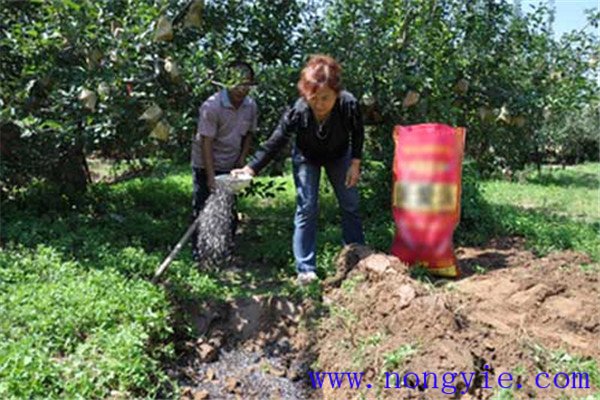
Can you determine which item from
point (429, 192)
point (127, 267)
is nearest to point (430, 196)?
point (429, 192)

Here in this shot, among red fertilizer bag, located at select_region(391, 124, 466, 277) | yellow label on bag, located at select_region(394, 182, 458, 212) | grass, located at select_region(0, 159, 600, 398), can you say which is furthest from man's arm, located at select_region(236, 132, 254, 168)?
yellow label on bag, located at select_region(394, 182, 458, 212)

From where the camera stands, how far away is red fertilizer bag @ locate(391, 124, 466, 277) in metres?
3.93

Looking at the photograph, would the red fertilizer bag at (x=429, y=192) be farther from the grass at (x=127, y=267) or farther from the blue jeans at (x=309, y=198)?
the blue jeans at (x=309, y=198)

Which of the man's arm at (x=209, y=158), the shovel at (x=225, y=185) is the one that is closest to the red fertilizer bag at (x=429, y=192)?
the shovel at (x=225, y=185)

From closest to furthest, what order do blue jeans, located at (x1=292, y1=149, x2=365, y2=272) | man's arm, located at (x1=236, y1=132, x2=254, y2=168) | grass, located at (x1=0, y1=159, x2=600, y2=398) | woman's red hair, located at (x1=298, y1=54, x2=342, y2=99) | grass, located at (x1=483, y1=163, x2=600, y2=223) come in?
grass, located at (x1=0, y1=159, x2=600, y2=398)
woman's red hair, located at (x1=298, y1=54, x2=342, y2=99)
blue jeans, located at (x1=292, y1=149, x2=365, y2=272)
man's arm, located at (x1=236, y1=132, x2=254, y2=168)
grass, located at (x1=483, y1=163, x2=600, y2=223)

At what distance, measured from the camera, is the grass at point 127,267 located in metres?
2.77

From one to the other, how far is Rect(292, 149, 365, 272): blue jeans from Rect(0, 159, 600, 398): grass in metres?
0.22

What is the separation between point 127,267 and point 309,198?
4.28 ft

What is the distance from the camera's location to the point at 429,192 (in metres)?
3.96

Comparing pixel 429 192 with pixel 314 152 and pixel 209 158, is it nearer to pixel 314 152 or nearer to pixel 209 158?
pixel 314 152

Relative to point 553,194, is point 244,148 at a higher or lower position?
higher

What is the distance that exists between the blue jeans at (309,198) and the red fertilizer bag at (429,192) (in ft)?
1.18

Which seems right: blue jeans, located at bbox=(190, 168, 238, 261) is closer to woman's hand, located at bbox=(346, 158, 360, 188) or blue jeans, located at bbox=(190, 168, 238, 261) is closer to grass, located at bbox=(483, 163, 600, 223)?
woman's hand, located at bbox=(346, 158, 360, 188)

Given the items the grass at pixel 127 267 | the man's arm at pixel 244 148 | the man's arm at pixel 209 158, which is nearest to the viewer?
the grass at pixel 127 267
